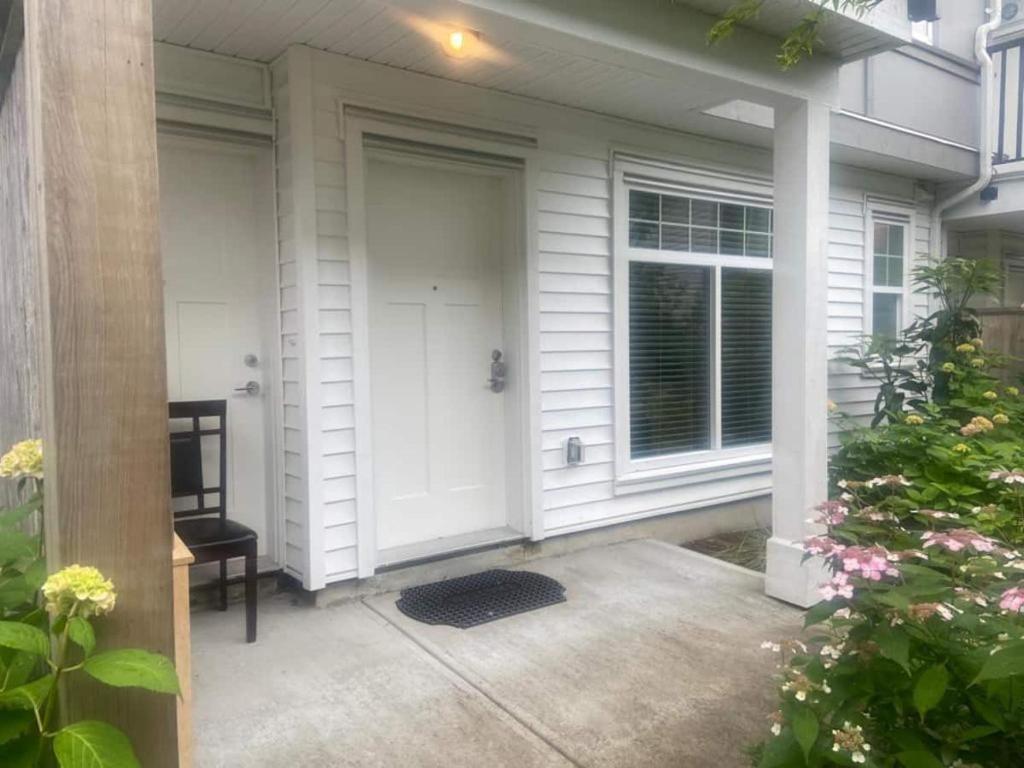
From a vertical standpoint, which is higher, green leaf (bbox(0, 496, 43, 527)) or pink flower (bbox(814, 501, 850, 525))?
green leaf (bbox(0, 496, 43, 527))

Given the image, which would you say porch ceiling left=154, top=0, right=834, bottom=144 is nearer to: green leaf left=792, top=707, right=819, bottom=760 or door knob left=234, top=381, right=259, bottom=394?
door knob left=234, top=381, right=259, bottom=394

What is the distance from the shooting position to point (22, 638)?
100 cm

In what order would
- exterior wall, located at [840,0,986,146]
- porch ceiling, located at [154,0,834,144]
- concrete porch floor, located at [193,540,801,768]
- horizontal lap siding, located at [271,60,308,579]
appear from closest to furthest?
concrete porch floor, located at [193,540,801,768]
porch ceiling, located at [154,0,834,144]
horizontal lap siding, located at [271,60,308,579]
exterior wall, located at [840,0,986,146]

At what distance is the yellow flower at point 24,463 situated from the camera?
1.27 metres

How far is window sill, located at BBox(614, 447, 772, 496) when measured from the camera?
14.3 feet

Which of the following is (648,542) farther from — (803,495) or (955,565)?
(955,565)

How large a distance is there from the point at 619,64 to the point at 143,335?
2360mm

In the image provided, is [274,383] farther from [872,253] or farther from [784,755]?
[872,253]

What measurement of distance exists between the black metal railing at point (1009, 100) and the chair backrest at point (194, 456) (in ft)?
20.5

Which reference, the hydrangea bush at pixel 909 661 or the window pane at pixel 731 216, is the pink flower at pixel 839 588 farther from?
the window pane at pixel 731 216

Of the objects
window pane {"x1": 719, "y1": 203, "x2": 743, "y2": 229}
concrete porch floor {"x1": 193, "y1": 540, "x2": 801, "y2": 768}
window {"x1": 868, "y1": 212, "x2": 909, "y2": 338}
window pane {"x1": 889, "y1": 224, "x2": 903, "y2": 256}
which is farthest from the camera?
window pane {"x1": 889, "y1": 224, "x2": 903, "y2": 256}

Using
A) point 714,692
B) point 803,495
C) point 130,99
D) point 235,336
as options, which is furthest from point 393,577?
point 130,99

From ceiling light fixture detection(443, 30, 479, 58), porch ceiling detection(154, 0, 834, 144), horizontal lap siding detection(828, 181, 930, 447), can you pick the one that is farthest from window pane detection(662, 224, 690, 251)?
Answer: ceiling light fixture detection(443, 30, 479, 58)

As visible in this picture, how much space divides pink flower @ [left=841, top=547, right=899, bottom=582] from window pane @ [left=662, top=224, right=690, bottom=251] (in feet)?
10.7
